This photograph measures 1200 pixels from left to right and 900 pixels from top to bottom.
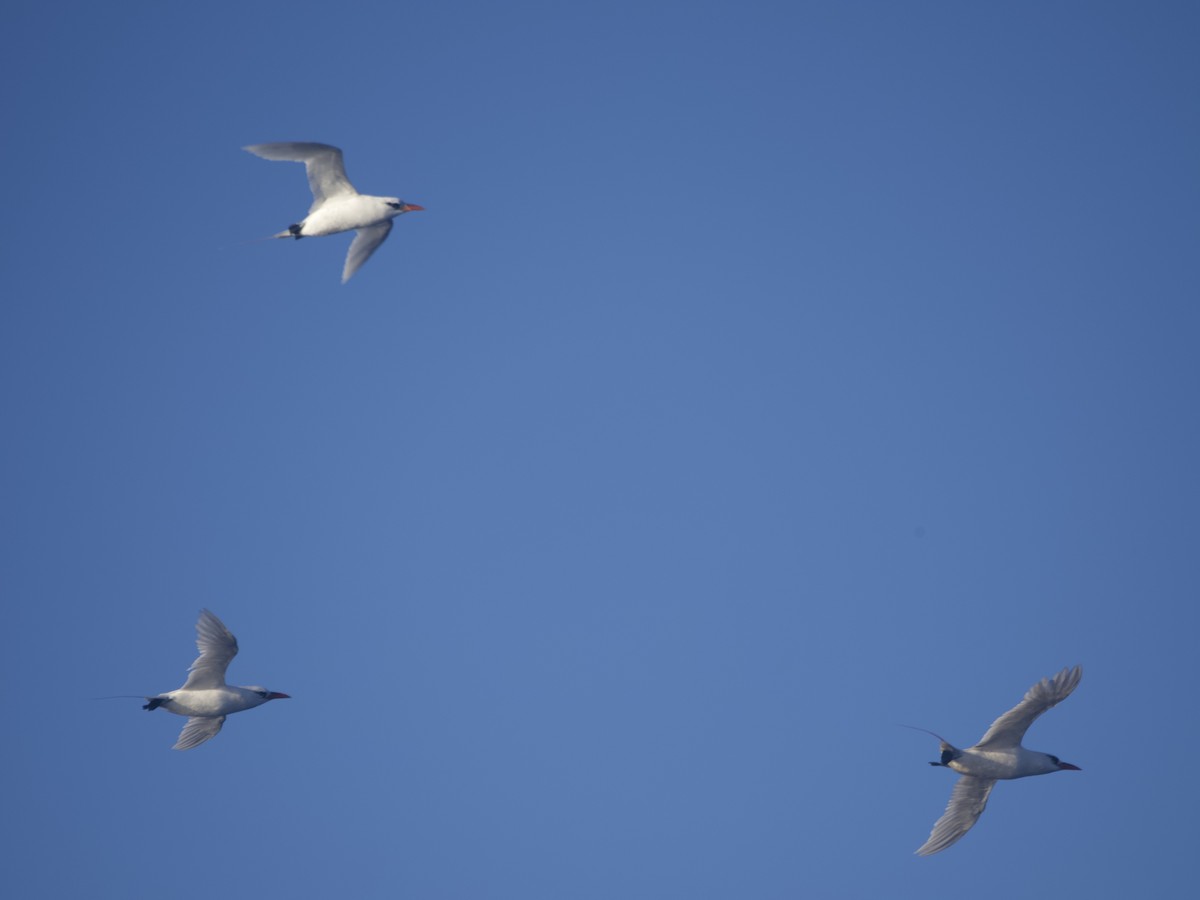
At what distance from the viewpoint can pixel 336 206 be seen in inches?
987

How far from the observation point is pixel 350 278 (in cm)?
2531

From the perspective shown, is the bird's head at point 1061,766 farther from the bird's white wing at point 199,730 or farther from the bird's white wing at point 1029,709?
the bird's white wing at point 199,730

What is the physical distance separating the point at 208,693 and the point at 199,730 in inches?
43.4

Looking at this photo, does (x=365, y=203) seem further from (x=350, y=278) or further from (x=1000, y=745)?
(x=1000, y=745)

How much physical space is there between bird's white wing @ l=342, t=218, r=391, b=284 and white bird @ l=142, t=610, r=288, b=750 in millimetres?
7216

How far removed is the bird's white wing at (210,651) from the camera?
986 inches

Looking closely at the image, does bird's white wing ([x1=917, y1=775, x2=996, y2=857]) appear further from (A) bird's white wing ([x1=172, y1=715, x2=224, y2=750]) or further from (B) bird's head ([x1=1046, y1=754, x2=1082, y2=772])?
(A) bird's white wing ([x1=172, y1=715, x2=224, y2=750])

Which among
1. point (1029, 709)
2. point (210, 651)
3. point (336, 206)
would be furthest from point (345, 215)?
point (1029, 709)

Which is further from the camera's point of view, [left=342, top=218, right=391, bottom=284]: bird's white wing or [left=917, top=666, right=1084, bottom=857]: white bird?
[left=342, top=218, right=391, bottom=284]: bird's white wing

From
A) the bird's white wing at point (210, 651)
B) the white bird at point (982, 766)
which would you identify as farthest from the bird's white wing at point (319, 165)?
the white bird at point (982, 766)

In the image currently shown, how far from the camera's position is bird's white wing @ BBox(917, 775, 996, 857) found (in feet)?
78.0

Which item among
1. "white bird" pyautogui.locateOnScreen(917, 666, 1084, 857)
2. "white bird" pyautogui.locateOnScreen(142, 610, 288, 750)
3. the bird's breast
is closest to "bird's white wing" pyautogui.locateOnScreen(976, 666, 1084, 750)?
"white bird" pyautogui.locateOnScreen(917, 666, 1084, 857)

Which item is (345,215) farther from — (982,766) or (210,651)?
(982,766)

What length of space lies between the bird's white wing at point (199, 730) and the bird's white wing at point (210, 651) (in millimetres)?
716
